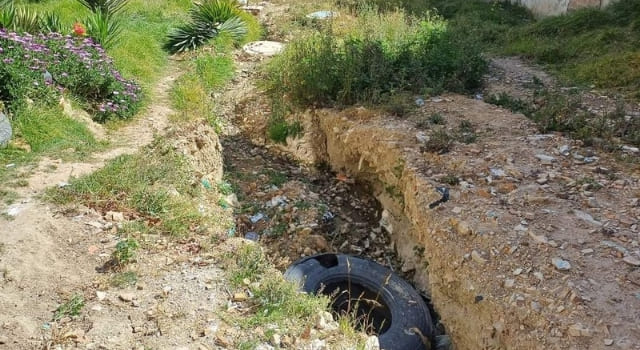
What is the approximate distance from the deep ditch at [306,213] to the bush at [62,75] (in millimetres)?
1595

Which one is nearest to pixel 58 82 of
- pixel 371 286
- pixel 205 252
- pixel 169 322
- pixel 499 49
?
pixel 205 252

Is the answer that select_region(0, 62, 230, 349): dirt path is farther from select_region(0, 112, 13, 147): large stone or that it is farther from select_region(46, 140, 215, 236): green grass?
select_region(0, 112, 13, 147): large stone

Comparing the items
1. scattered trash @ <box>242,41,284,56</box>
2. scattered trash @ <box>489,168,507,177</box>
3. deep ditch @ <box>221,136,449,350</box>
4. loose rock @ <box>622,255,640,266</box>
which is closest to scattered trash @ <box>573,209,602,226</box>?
loose rock @ <box>622,255,640,266</box>

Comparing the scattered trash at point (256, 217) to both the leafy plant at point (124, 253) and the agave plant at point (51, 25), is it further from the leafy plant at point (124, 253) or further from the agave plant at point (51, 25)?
the agave plant at point (51, 25)

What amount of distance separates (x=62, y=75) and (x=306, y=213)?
341 centimetres

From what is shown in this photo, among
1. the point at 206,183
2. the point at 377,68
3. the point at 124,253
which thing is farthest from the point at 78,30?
the point at 124,253

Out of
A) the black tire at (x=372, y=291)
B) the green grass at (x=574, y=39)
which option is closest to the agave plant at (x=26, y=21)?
the black tire at (x=372, y=291)

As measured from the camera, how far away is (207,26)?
30.3 feet

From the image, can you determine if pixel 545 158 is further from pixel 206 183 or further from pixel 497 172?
pixel 206 183

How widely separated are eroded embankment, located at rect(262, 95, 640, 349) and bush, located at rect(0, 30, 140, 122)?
3071mm

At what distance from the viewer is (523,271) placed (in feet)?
10.3

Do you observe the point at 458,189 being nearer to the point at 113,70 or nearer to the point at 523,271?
the point at 523,271

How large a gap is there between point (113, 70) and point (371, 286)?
455 cm

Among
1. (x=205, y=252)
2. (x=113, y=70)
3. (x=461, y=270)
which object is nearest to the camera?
(x=461, y=270)
